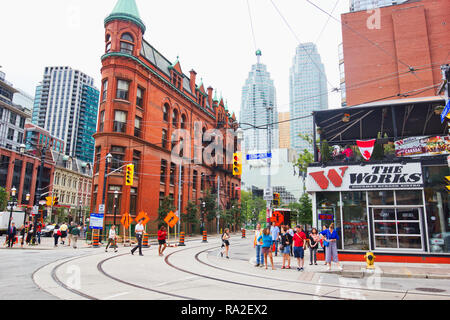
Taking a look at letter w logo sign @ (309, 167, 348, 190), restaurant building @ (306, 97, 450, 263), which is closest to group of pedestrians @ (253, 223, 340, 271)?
restaurant building @ (306, 97, 450, 263)

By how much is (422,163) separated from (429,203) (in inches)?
76.5

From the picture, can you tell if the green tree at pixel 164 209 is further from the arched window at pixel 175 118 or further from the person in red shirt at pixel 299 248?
the person in red shirt at pixel 299 248

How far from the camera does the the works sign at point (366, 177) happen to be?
596 inches

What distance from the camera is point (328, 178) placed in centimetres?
1630

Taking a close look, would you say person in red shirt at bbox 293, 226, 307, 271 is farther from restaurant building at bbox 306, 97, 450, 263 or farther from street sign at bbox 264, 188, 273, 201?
street sign at bbox 264, 188, 273, 201

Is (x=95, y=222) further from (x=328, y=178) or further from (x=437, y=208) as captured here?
(x=437, y=208)

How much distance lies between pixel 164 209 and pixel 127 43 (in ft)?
61.3

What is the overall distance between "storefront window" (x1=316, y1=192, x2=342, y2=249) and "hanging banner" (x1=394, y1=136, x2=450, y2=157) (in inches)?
165

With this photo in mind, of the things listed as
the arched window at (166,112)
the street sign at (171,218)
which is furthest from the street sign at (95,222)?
the arched window at (166,112)

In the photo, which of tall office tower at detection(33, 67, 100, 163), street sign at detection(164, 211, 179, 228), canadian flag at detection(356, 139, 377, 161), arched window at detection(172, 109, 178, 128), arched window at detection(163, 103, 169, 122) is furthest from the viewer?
tall office tower at detection(33, 67, 100, 163)

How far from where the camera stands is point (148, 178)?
34688 millimetres

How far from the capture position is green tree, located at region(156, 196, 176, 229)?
115 ft
